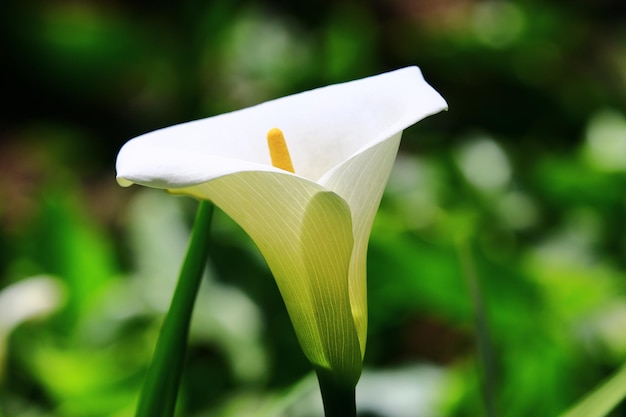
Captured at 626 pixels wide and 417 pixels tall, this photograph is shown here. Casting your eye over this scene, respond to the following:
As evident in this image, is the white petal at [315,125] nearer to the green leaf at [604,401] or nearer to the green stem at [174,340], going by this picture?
the green stem at [174,340]

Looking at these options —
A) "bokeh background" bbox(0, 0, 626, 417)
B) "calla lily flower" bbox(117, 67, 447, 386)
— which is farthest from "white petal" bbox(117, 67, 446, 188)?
"bokeh background" bbox(0, 0, 626, 417)

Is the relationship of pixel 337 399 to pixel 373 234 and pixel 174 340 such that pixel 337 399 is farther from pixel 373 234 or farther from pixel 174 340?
pixel 373 234

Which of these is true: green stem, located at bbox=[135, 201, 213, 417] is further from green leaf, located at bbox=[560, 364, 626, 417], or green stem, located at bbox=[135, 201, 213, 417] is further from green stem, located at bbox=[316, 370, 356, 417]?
green leaf, located at bbox=[560, 364, 626, 417]

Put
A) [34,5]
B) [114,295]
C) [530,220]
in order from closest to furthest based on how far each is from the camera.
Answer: [114,295] < [530,220] < [34,5]

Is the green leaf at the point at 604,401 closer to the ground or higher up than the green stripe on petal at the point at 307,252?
closer to the ground

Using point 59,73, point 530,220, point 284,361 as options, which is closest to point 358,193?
point 284,361

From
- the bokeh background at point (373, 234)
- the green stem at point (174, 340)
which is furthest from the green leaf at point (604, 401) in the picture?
the green stem at point (174, 340)

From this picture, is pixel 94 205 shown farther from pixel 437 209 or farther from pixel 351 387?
pixel 351 387
